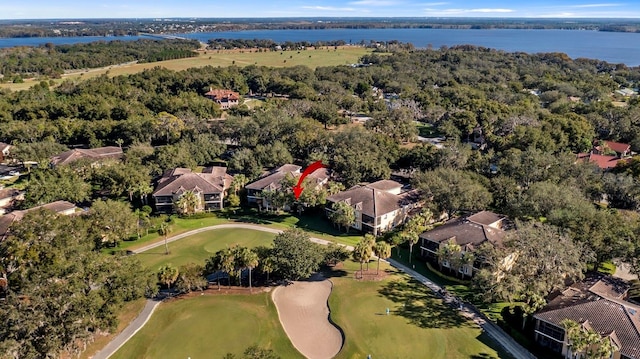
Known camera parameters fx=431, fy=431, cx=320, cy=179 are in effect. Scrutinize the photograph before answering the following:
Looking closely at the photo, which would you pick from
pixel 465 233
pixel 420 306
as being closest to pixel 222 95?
A: pixel 465 233

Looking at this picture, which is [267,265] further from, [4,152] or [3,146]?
[3,146]

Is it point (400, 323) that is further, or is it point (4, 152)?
point (4, 152)

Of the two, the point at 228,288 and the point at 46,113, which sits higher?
the point at 46,113

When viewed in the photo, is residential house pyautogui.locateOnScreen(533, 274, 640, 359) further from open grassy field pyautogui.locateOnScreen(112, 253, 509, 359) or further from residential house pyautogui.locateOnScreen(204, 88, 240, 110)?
residential house pyautogui.locateOnScreen(204, 88, 240, 110)

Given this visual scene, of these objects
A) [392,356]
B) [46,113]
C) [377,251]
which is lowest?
[392,356]

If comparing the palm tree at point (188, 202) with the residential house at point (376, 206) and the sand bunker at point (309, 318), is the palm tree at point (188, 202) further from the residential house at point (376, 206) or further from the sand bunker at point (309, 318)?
the sand bunker at point (309, 318)

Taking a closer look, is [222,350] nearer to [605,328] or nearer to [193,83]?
[605,328]

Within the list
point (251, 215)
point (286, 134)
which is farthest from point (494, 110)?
point (251, 215)
